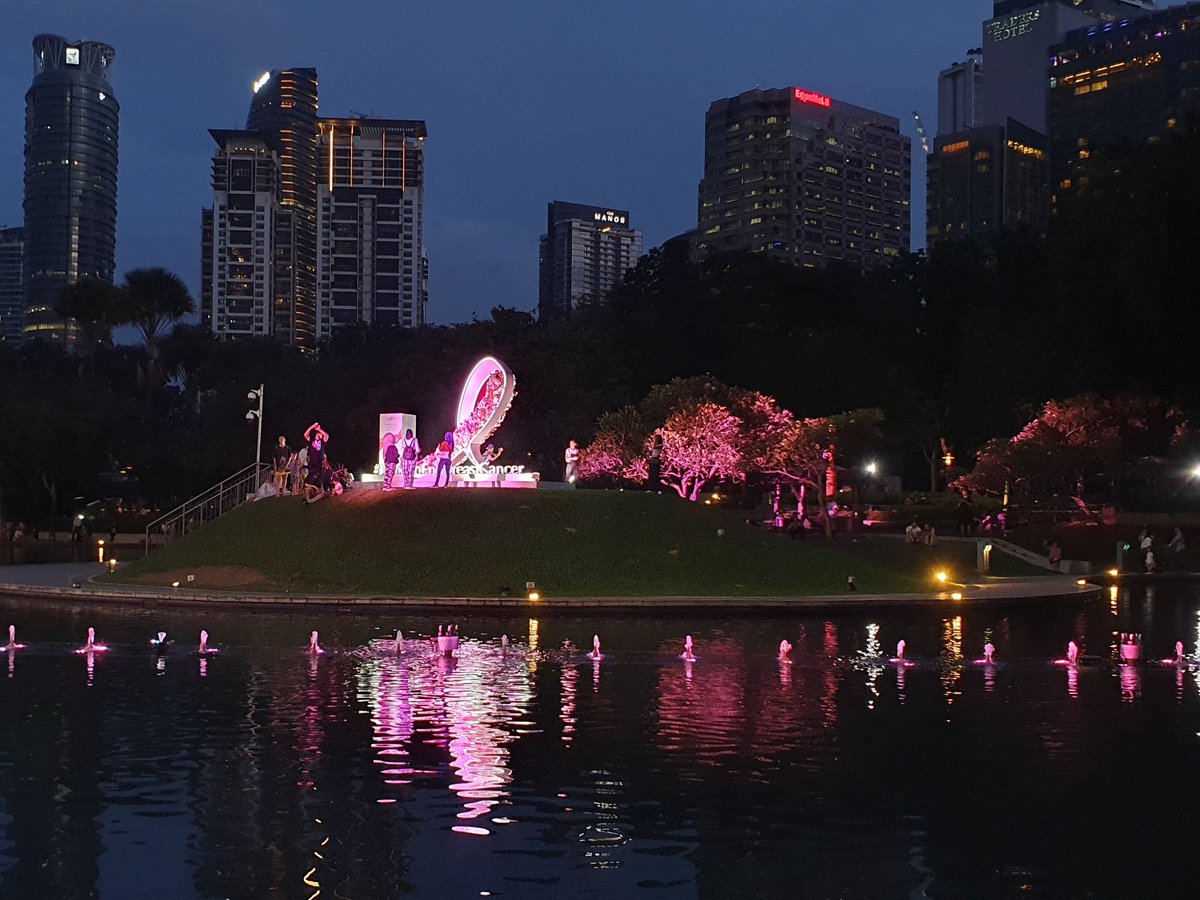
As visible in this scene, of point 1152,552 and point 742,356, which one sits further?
point 742,356

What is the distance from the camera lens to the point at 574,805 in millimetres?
13969

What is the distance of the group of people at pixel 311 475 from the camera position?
49438mm

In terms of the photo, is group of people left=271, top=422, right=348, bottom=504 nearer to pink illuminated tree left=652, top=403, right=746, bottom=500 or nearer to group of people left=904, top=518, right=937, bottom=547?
pink illuminated tree left=652, top=403, right=746, bottom=500

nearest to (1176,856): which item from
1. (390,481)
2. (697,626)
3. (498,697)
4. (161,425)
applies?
(498,697)

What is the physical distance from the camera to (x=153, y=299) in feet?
408

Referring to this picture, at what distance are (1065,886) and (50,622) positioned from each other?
1140 inches

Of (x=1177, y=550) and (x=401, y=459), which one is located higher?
(x=401, y=459)

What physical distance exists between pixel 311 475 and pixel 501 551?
10.8 m

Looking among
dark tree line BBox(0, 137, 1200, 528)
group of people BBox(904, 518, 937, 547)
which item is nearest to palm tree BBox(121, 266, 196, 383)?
dark tree line BBox(0, 137, 1200, 528)

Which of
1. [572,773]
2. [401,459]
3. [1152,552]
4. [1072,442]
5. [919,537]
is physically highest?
[1072,442]

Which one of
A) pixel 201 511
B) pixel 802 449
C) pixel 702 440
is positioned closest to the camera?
pixel 201 511

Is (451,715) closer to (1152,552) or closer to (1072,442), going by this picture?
(1152,552)

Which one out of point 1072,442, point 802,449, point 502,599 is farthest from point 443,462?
point 1072,442

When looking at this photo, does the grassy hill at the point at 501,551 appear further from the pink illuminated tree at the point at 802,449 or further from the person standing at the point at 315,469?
the pink illuminated tree at the point at 802,449
